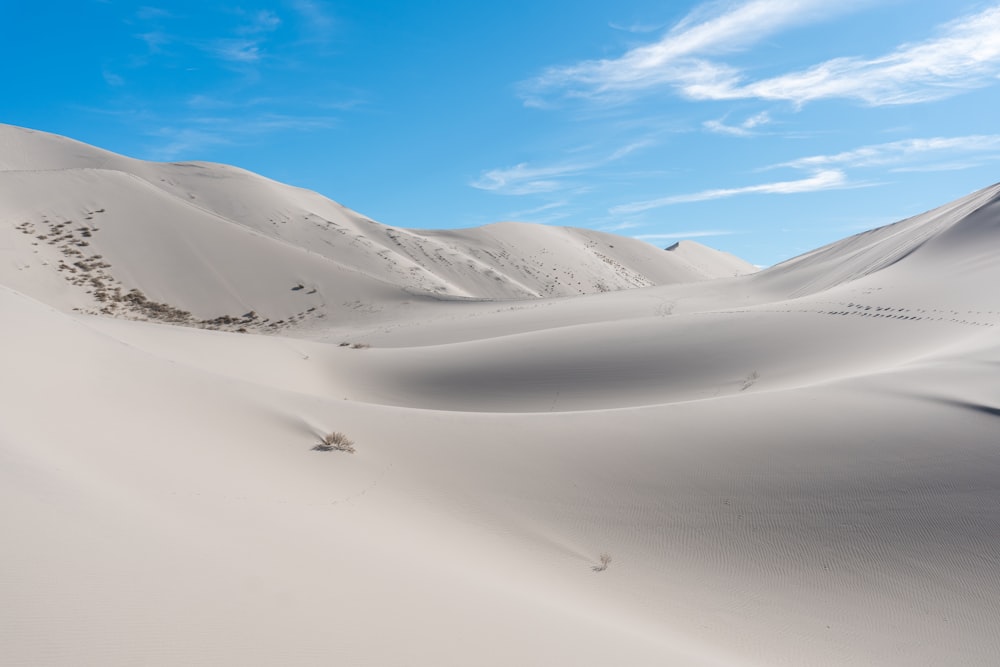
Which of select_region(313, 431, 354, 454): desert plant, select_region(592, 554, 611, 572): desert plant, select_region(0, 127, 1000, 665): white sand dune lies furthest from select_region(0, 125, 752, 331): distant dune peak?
select_region(592, 554, 611, 572): desert plant

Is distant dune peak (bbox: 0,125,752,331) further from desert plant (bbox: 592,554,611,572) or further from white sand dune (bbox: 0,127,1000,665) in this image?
desert plant (bbox: 592,554,611,572)

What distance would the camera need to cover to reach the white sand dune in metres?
3.60

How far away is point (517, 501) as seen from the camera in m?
7.46

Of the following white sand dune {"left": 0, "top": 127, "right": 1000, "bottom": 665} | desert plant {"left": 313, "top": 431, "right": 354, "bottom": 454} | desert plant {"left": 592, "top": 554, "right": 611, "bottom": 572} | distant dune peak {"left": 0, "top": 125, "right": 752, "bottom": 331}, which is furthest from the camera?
distant dune peak {"left": 0, "top": 125, "right": 752, "bottom": 331}

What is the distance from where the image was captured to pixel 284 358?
58.9ft

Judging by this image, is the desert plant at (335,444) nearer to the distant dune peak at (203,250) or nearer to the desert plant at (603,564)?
the desert plant at (603,564)

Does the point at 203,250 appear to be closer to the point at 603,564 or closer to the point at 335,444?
the point at 335,444

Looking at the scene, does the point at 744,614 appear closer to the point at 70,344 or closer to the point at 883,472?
the point at 883,472

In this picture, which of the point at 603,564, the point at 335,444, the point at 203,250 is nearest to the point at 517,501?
the point at 603,564

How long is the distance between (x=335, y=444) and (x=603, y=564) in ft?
11.1

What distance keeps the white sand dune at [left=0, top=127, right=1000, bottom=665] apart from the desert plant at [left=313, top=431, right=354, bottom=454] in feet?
0.64

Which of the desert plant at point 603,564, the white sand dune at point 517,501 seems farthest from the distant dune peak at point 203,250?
the desert plant at point 603,564

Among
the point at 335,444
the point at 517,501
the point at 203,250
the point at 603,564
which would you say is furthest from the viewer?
the point at 203,250

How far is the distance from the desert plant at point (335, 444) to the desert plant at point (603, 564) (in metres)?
3.14
